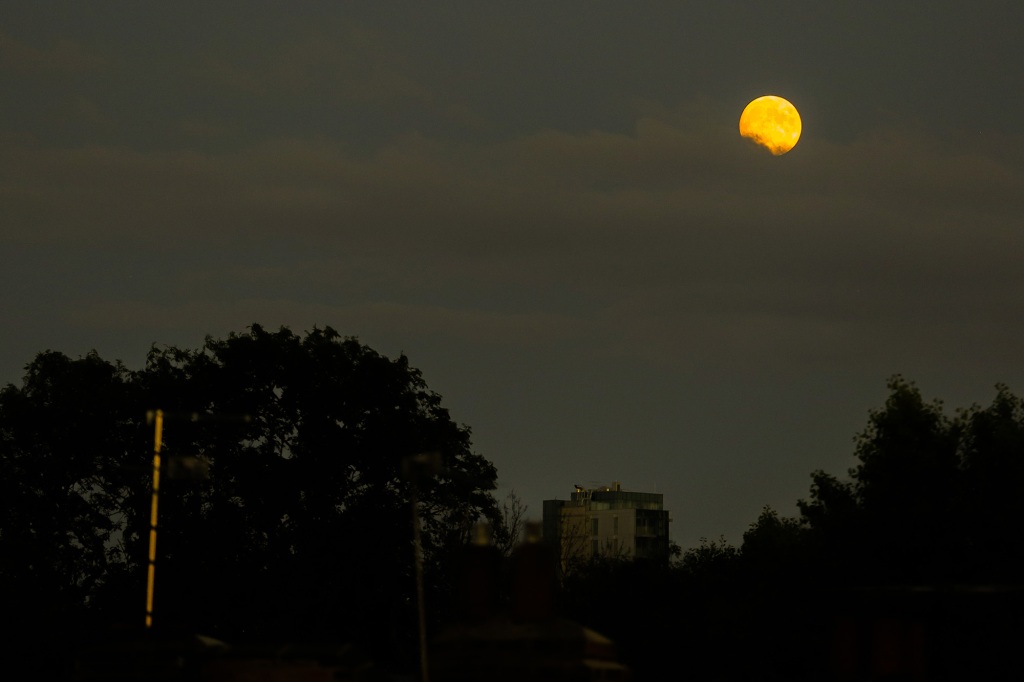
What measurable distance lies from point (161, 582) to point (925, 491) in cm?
Answer: 3242

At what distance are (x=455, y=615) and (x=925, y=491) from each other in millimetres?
27411

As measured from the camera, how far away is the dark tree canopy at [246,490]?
66125mm

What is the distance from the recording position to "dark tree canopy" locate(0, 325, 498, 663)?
217 feet

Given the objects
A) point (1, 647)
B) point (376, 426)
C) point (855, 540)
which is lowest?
point (1, 647)

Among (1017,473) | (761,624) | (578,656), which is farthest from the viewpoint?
(761,624)

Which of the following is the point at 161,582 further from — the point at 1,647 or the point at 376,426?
the point at 376,426

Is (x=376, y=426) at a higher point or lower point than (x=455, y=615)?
higher

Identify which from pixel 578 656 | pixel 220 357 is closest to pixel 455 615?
pixel 220 357

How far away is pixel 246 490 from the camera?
223 feet

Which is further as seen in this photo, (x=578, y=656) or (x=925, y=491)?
(x=925, y=491)

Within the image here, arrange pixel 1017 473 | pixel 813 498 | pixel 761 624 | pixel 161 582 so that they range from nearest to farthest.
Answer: pixel 1017 473, pixel 761 624, pixel 813 498, pixel 161 582

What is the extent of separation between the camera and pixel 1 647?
6116 centimetres

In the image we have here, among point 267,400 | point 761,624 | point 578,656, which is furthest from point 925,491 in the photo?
point 267,400

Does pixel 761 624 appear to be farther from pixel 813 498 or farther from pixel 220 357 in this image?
pixel 220 357
